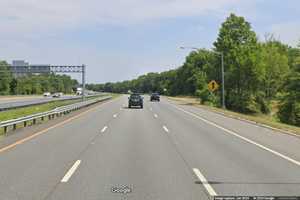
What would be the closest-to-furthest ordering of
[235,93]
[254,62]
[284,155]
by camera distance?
[284,155] < [254,62] < [235,93]

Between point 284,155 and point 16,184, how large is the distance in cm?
831

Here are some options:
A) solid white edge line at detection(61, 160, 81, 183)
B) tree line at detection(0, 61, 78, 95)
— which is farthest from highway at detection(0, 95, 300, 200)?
tree line at detection(0, 61, 78, 95)

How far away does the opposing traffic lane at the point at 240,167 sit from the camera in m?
9.15

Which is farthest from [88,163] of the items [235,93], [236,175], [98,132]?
[235,93]

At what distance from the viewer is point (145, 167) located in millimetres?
11742

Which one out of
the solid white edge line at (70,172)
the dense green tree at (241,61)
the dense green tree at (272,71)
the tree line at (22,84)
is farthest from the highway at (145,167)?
the tree line at (22,84)

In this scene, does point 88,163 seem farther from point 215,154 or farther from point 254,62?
point 254,62

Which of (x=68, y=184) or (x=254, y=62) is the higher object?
(x=254, y=62)

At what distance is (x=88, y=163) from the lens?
40.9 feet

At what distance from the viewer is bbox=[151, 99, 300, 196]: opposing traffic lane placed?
30.0 feet

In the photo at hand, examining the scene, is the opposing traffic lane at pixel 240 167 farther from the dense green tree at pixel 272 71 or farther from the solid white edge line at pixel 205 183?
the dense green tree at pixel 272 71

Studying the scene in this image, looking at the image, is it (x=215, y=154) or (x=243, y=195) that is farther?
(x=215, y=154)

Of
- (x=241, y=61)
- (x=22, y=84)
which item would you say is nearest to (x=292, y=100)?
(x=241, y=61)

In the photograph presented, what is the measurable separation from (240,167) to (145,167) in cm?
235
